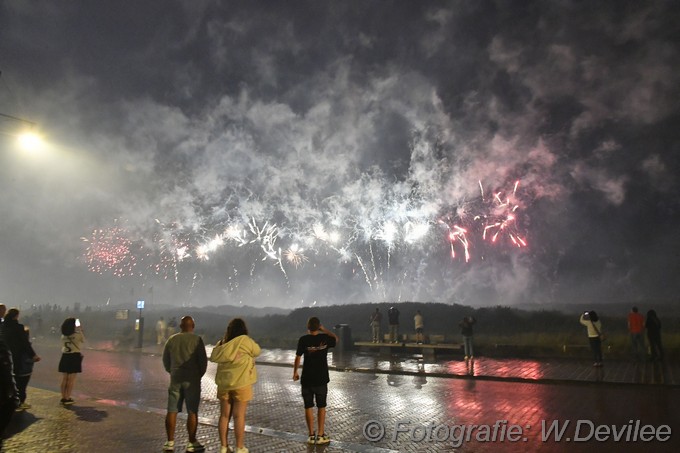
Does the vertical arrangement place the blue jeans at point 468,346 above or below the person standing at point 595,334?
below

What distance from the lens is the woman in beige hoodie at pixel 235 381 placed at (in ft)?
19.5

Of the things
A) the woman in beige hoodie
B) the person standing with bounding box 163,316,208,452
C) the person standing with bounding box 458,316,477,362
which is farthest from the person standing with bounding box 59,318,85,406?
the person standing with bounding box 458,316,477,362

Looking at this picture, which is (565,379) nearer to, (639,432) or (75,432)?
(639,432)

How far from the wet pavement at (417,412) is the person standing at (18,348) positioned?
69 cm

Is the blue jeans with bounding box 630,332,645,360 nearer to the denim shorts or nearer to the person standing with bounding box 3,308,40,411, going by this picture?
the denim shorts

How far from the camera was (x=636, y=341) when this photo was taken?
14984 millimetres

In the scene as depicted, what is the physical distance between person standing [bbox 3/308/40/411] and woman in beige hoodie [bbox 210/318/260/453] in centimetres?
495

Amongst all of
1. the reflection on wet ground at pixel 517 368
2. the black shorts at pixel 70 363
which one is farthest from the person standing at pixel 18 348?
the reflection on wet ground at pixel 517 368

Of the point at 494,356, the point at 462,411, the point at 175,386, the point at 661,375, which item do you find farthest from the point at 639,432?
the point at 494,356

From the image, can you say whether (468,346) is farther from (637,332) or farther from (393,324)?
(637,332)

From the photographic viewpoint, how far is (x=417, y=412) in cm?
861

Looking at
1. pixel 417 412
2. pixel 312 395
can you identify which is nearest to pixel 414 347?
pixel 417 412

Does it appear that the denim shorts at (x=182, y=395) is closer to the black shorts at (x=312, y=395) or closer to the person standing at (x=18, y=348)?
the black shorts at (x=312, y=395)

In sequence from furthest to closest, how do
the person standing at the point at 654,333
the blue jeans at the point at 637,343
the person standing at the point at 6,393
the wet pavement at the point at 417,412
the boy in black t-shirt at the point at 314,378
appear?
the blue jeans at the point at 637,343 → the person standing at the point at 654,333 → the wet pavement at the point at 417,412 → the boy in black t-shirt at the point at 314,378 → the person standing at the point at 6,393
